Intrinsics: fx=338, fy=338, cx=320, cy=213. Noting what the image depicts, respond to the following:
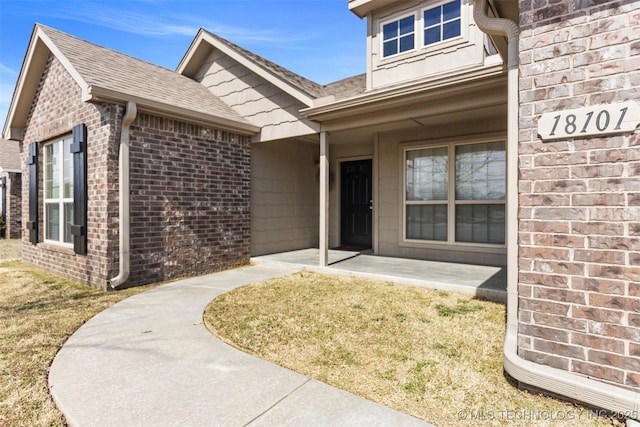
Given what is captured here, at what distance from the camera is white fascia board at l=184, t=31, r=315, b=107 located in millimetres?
6023

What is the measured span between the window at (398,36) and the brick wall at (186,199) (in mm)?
3350

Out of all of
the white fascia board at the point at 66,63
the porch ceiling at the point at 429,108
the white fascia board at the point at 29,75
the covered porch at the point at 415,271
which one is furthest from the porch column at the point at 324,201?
the white fascia board at the point at 29,75

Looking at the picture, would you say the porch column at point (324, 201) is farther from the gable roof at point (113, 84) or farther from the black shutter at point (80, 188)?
the black shutter at point (80, 188)

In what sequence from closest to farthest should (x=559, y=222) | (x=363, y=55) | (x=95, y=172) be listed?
(x=559, y=222) < (x=95, y=172) < (x=363, y=55)

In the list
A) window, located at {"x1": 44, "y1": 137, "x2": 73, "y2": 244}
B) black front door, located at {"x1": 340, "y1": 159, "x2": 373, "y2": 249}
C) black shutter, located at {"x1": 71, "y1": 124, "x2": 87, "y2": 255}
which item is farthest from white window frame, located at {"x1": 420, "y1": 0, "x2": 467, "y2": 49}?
window, located at {"x1": 44, "y1": 137, "x2": 73, "y2": 244}

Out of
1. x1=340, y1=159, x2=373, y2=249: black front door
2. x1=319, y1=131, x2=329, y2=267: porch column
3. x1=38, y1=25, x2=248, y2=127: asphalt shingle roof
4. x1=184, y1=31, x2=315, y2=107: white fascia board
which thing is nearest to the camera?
x1=38, y1=25, x2=248, y2=127: asphalt shingle roof

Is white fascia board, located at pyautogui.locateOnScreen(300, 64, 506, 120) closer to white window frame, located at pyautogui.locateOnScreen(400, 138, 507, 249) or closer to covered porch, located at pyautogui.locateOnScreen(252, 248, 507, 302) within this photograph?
white window frame, located at pyautogui.locateOnScreen(400, 138, 507, 249)

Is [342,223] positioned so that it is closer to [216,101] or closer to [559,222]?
[216,101]

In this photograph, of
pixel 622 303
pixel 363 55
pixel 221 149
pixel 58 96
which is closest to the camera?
pixel 622 303

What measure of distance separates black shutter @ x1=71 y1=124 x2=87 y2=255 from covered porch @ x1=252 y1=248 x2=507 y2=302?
296 centimetres

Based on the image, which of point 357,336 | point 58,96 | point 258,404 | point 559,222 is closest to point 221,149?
point 58,96

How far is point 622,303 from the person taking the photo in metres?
1.99

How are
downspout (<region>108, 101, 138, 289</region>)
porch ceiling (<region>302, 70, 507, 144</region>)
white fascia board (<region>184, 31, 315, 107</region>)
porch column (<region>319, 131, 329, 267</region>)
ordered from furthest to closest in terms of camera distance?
1. white fascia board (<region>184, 31, 315, 107</region>)
2. porch column (<region>319, 131, 329, 267</region>)
3. downspout (<region>108, 101, 138, 289</region>)
4. porch ceiling (<region>302, 70, 507, 144</region>)

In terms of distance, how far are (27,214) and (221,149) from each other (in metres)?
4.41
